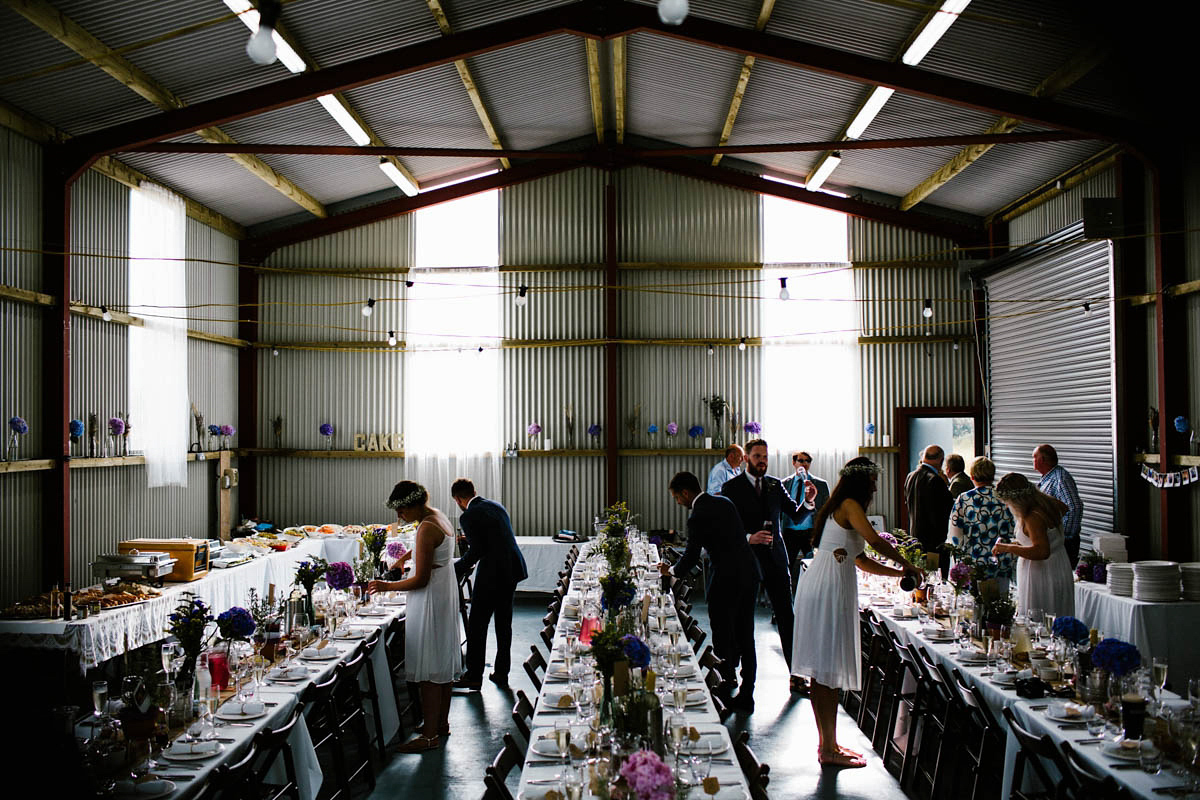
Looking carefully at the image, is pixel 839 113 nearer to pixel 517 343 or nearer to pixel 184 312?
pixel 517 343

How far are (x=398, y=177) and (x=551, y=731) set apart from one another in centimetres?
906

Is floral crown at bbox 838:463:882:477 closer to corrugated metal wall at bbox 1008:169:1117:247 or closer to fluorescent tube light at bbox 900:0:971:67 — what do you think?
fluorescent tube light at bbox 900:0:971:67

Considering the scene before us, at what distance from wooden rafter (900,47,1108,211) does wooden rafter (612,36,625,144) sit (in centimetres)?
409

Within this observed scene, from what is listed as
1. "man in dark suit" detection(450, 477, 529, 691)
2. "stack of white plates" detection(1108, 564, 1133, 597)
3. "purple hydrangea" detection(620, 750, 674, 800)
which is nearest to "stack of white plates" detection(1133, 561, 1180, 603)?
"stack of white plates" detection(1108, 564, 1133, 597)

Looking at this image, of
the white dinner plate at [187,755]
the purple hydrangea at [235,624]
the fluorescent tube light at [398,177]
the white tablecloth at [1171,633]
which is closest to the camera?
the white dinner plate at [187,755]

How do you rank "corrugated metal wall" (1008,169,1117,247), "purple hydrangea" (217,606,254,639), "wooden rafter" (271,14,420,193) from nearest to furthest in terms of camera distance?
1. "purple hydrangea" (217,606,254,639)
2. "wooden rafter" (271,14,420,193)
3. "corrugated metal wall" (1008,169,1117,247)

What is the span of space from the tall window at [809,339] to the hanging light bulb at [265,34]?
33.0 feet

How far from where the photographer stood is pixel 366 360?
43.5ft

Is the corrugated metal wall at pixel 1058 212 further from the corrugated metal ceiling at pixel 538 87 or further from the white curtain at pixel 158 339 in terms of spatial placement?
the white curtain at pixel 158 339

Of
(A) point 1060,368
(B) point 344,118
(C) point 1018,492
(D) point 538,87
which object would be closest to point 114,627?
(B) point 344,118

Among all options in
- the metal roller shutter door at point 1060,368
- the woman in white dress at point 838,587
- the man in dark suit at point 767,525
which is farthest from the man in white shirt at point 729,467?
the woman in white dress at point 838,587

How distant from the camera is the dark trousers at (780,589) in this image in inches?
285

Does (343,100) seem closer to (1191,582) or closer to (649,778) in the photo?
(649,778)

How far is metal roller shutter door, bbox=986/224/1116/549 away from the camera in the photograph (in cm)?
941
